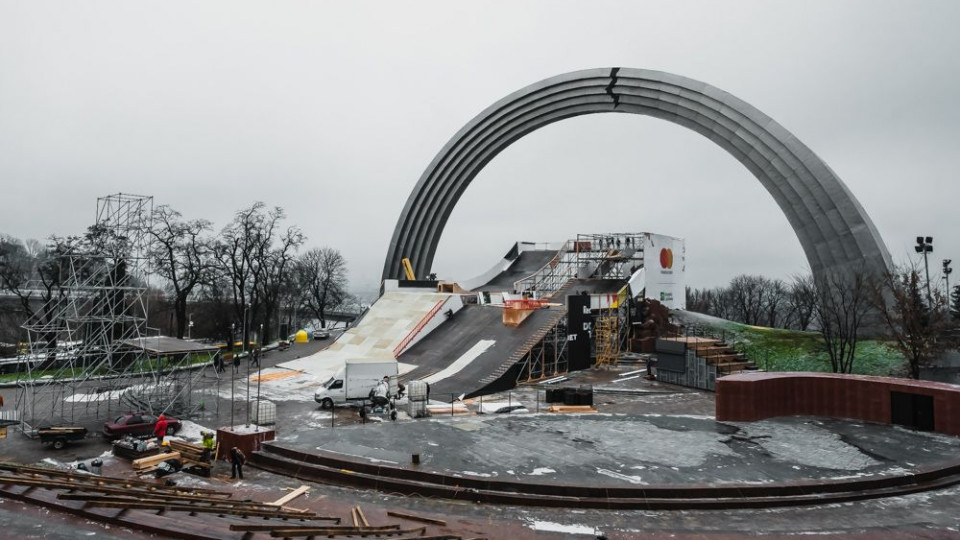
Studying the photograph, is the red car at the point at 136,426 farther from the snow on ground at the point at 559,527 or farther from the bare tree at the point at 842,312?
the bare tree at the point at 842,312

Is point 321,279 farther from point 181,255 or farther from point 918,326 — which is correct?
point 918,326

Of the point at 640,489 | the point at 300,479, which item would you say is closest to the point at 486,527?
the point at 640,489

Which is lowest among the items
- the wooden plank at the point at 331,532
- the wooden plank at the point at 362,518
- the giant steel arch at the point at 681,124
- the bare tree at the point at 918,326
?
the wooden plank at the point at 362,518

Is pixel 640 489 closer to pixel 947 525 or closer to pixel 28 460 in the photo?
pixel 947 525

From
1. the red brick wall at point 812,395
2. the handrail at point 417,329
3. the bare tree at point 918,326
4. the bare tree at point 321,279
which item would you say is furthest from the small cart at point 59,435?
the bare tree at point 321,279

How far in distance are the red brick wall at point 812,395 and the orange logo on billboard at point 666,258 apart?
22.6 metres

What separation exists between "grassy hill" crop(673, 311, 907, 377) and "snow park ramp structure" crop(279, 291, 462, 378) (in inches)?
679

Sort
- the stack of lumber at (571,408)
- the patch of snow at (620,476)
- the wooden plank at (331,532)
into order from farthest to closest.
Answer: the stack of lumber at (571,408) → the patch of snow at (620,476) → the wooden plank at (331,532)

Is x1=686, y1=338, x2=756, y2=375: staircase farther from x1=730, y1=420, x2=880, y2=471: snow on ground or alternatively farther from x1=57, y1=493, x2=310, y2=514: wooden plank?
x1=57, y1=493, x2=310, y2=514: wooden plank

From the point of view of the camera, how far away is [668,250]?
42.0 m

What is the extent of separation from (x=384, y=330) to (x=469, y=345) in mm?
7291

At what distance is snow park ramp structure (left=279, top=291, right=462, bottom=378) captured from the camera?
3116 centimetres

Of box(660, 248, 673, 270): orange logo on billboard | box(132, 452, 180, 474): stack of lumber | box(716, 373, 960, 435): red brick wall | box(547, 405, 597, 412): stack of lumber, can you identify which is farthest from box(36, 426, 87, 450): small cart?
box(660, 248, 673, 270): orange logo on billboard

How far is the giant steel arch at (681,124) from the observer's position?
3219 centimetres
